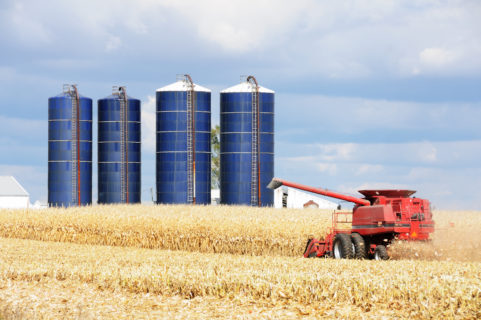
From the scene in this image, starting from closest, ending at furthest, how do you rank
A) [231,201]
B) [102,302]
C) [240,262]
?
[102,302]
[240,262]
[231,201]

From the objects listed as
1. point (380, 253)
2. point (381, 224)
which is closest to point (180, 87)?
point (381, 224)

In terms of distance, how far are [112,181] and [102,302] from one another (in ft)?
114

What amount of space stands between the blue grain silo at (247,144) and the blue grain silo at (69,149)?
10.5 metres

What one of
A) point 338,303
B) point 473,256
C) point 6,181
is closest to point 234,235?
point 473,256

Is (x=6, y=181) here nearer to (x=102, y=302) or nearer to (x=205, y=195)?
(x=205, y=195)

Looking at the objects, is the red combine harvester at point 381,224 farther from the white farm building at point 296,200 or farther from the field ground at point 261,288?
the white farm building at point 296,200

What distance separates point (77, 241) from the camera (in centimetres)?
3766

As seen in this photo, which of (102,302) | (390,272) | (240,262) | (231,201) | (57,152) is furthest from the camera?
(57,152)

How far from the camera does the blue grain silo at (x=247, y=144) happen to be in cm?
4731

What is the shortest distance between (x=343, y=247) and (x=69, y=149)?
3167 centimetres

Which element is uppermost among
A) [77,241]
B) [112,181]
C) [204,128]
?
[204,128]

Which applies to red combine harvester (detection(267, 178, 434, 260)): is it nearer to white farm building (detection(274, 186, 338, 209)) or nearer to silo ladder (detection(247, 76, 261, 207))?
silo ladder (detection(247, 76, 261, 207))

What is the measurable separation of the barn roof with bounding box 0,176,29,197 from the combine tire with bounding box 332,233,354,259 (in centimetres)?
5424

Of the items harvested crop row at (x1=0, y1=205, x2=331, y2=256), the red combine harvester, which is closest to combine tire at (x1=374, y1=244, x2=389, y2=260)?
the red combine harvester
